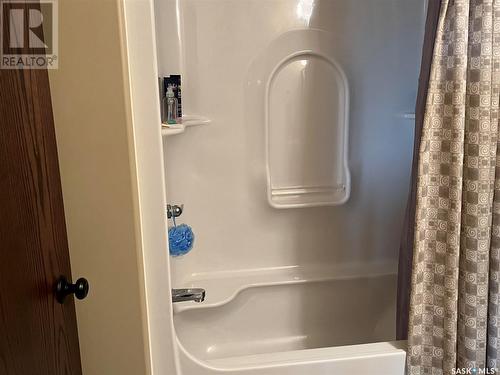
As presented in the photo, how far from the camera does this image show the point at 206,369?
1.38 metres

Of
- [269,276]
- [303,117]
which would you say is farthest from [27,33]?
[269,276]

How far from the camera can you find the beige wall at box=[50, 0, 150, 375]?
1054 millimetres

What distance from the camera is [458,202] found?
134 cm

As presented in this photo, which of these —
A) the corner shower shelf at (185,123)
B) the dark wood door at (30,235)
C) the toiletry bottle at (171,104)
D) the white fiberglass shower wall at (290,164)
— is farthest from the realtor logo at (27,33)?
the white fiberglass shower wall at (290,164)

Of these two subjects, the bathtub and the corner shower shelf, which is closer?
the corner shower shelf

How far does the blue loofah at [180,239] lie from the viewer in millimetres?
1927

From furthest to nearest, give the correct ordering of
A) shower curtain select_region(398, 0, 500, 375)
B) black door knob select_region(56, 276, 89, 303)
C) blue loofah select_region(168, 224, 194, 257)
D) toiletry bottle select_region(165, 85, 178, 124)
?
blue loofah select_region(168, 224, 194, 257) < toiletry bottle select_region(165, 85, 178, 124) < shower curtain select_region(398, 0, 500, 375) < black door knob select_region(56, 276, 89, 303)

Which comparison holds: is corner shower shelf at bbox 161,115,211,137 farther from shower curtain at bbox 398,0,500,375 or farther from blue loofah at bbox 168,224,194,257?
shower curtain at bbox 398,0,500,375

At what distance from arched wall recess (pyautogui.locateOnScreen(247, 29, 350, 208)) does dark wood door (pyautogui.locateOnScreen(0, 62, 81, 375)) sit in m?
1.19

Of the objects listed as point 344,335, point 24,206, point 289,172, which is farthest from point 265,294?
point 24,206

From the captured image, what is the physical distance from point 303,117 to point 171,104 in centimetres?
63

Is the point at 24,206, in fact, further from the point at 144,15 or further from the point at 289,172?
the point at 289,172

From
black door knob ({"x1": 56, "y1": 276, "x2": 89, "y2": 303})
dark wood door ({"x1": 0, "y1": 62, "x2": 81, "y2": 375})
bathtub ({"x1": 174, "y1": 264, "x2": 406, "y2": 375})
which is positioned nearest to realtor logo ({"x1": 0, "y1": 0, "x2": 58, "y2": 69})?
dark wood door ({"x1": 0, "y1": 62, "x2": 81, "y2": 375})

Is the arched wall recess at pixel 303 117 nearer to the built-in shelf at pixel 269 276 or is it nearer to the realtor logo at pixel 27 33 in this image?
the built-in shelf at pixel 269 276
